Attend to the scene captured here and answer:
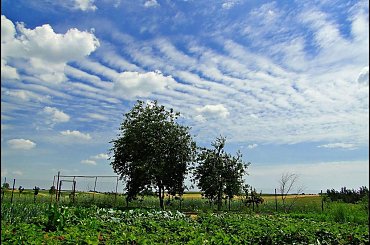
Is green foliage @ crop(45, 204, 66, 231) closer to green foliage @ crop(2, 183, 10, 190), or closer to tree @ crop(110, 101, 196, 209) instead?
tree @ crop(110, 101, 196, 209)

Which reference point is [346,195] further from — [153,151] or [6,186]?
[6,186]

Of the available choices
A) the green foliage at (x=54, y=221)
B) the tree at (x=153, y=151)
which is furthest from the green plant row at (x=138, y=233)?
the tree at (x=153, y=151)

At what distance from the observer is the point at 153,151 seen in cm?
2039

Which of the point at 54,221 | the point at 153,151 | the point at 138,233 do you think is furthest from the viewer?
the point at 153,151

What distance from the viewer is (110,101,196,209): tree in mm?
20203

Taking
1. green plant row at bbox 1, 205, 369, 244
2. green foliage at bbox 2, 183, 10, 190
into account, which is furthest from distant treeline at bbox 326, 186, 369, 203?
green foliage at bbox 2, 183, 10, 190

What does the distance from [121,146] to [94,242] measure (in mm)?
15372

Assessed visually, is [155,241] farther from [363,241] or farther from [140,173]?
[140,173]

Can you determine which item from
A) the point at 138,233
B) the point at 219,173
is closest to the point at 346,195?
the point at 219,173

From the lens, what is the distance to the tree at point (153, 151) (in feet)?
66.3

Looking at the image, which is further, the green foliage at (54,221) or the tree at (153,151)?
the tree at (153,151)

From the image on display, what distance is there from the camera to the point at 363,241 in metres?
7.66

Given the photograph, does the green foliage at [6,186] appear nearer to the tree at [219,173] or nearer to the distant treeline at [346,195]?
the tree at [219,173]

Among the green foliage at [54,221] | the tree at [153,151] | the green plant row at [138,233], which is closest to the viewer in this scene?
the green plant row at [138,233]
